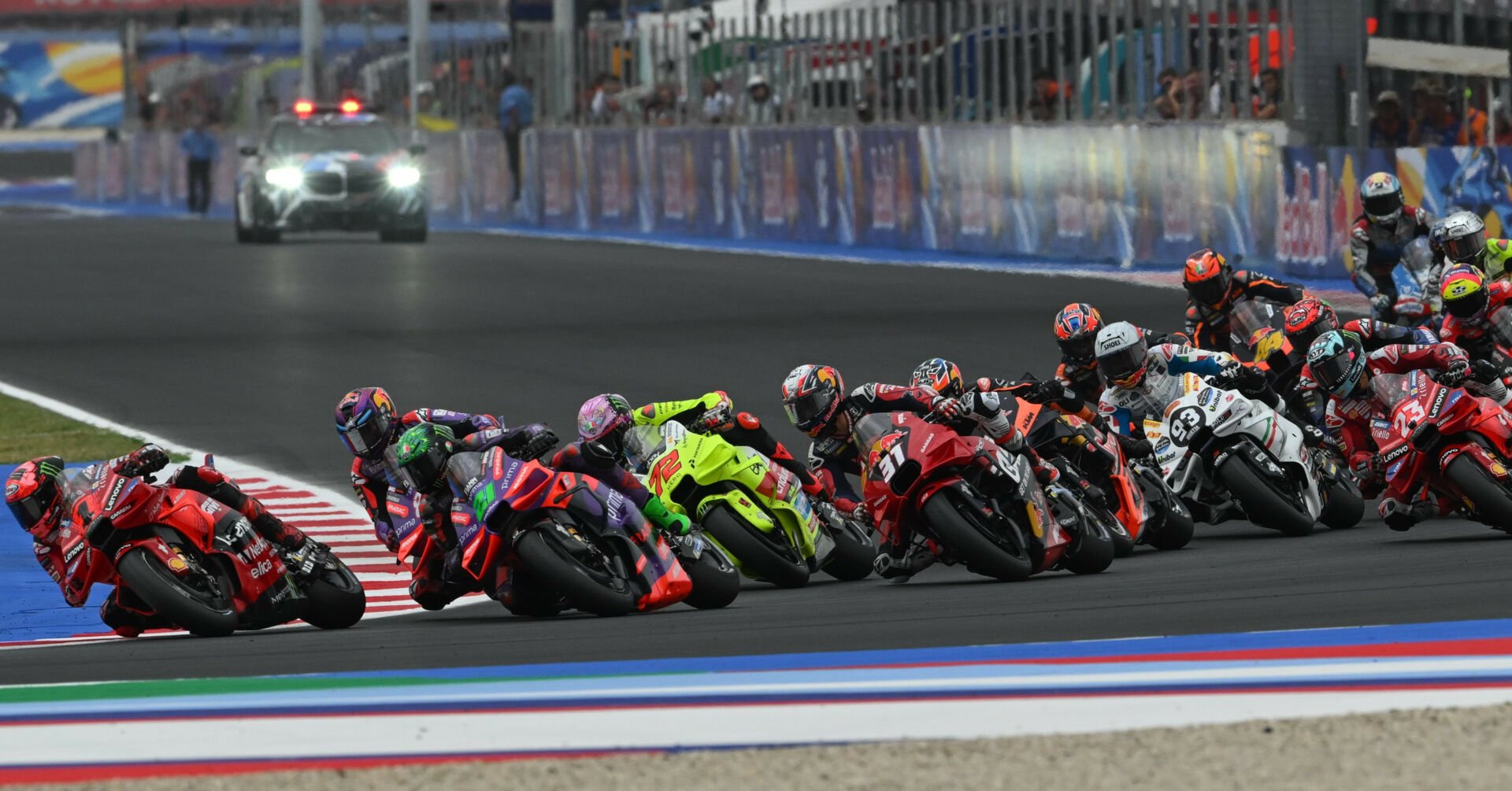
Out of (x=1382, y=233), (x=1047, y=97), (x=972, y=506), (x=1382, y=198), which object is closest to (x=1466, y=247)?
(x=1382, y=198)

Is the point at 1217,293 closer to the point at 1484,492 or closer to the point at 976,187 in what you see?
the point at 1484,492

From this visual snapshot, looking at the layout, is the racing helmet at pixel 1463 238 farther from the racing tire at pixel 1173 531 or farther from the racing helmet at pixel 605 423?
the racing helmet at pixel 605 423

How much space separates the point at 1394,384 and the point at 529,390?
817cm

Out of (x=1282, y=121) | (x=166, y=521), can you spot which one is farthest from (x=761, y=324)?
(x=166, y=521)

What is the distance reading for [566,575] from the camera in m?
10.3

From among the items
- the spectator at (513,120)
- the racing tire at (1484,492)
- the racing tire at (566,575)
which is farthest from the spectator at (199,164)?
the racing tire at (566,575)

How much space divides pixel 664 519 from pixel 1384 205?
7.72 metres

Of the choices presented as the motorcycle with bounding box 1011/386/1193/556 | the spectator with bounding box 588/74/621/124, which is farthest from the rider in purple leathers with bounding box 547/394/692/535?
the spectator with bounding box 588/74/621/124

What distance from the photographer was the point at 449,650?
975 centimetres

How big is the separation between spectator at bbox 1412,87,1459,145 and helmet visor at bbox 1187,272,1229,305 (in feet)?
42.1

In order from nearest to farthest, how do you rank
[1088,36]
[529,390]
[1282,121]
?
[529,390] → [1282,121] → [1088,36]

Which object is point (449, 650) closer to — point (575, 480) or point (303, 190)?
point (575, 480)

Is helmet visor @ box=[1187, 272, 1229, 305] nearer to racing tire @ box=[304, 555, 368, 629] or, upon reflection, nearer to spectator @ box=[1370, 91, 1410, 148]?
racing tire @ box=[304, 555, 368, 629]

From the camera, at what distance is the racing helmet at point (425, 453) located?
35.6 feet
